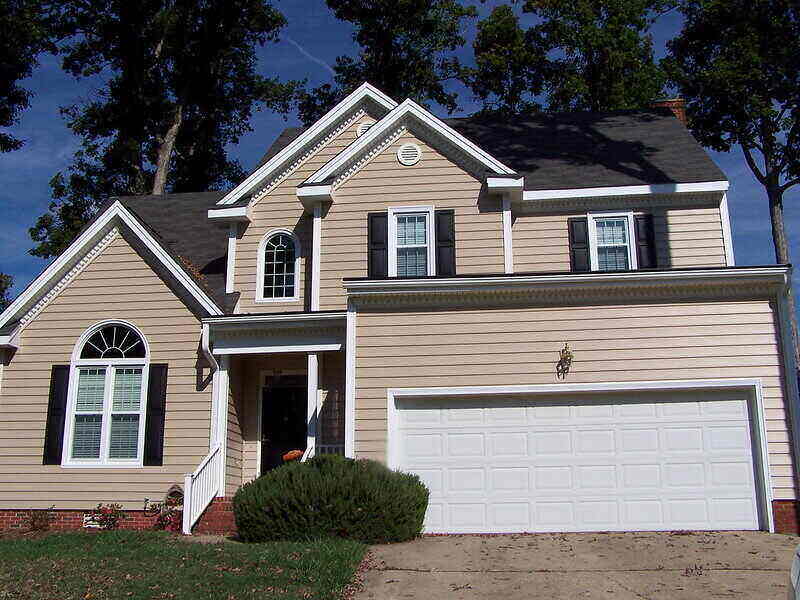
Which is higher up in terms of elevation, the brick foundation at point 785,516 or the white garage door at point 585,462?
the white garage door at point 585,462

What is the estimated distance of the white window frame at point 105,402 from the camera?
1589 centimetres

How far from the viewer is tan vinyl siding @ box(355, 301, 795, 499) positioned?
1344 cm

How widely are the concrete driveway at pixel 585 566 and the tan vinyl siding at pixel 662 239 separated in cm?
663

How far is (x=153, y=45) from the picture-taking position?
33.7 metres

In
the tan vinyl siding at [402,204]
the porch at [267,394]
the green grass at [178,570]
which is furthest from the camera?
the tan vinyl siding at [402,204]

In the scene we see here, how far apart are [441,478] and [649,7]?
2439 cm

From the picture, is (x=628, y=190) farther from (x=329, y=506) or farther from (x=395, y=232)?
(x=329, y=506)

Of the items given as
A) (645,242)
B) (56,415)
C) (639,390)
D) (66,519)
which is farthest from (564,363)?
(56,415)

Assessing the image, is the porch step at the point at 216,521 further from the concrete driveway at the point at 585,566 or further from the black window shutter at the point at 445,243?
the black window shutter at the point at 445,243

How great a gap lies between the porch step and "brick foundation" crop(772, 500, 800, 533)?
8.51 m

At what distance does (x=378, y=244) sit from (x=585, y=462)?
648cm

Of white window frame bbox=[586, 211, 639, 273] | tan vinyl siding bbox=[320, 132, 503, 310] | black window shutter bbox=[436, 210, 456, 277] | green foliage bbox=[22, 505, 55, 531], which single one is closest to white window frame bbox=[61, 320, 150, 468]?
green foliage bbox=[22, 505, 55, 531]

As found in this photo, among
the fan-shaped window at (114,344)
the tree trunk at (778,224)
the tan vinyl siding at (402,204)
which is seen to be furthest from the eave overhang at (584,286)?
the tree trunk at (778,224)

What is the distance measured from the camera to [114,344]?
1662cm
